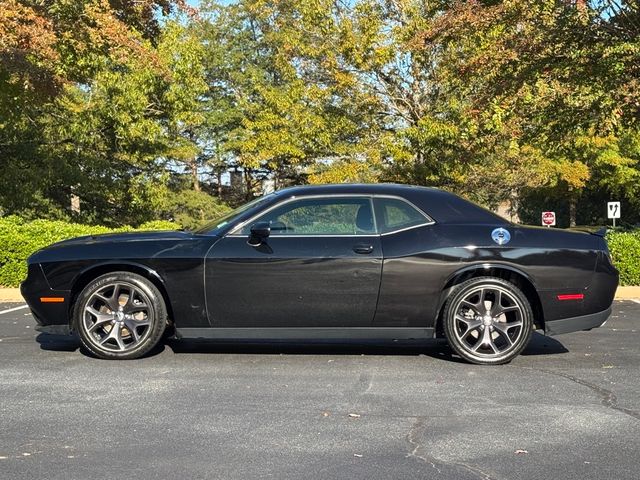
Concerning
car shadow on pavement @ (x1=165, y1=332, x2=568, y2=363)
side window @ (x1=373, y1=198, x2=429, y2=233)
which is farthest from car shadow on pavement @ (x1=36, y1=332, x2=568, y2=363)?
side window @ (x1=373, y1=198, x2=429, y2=233)

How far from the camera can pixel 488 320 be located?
611cm

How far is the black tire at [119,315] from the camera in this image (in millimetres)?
6148

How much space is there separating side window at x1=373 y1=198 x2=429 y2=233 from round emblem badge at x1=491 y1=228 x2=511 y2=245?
58 cm

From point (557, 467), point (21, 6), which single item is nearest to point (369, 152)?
point (21, 6)

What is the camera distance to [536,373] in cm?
587

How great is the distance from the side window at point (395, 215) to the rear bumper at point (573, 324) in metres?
1.38

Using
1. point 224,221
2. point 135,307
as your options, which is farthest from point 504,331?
point 135,307

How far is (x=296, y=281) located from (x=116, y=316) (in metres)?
1.57

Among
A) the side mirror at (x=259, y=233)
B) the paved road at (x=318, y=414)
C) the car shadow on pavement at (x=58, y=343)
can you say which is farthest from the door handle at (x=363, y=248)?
the car shadow on pavement at (x=58, y=343)

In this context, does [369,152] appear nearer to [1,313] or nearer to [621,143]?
[1,313]

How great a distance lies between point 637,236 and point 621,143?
75.2ft

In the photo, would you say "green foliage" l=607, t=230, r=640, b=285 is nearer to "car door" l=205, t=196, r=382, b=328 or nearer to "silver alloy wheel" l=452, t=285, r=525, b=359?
"silver alloy wheel" l=452, t=285, r=525, b=359

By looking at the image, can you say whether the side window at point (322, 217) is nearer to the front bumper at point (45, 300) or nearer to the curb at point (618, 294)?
the front bumper at point (45, 300)

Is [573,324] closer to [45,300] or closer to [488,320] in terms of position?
[488,320]
